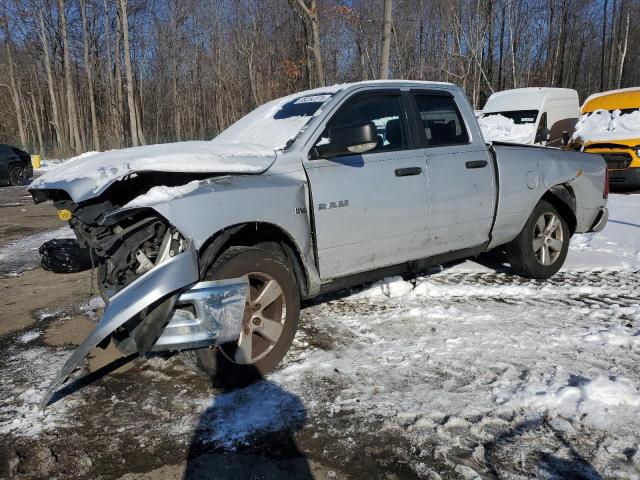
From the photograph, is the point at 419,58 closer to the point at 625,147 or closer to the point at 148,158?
the point at 625,147

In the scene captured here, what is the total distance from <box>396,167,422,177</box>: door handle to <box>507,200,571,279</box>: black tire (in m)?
1.76

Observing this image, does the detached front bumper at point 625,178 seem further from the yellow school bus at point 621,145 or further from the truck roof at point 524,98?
the truck roof at point 524,98

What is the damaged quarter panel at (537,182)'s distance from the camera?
490cm

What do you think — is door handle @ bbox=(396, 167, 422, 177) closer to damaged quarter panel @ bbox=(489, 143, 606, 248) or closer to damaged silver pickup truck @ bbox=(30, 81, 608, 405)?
damaged silver pickup truck @ bbox=(30, 81, 608, 405)

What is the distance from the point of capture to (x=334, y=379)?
338 centimetres

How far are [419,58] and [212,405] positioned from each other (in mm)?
38028

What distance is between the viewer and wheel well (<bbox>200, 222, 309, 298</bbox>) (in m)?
3.14

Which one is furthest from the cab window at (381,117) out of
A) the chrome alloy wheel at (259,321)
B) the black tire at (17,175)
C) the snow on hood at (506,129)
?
the black tire at (17,175)

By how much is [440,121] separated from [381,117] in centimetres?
67

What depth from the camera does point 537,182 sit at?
513cm

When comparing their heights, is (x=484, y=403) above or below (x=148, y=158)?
below

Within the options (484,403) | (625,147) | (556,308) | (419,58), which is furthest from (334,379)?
(419,58)

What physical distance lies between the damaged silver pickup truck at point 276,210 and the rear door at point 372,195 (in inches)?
0.5

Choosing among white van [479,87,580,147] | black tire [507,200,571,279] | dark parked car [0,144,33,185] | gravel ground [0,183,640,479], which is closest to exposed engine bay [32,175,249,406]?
gravel ground [0,183,640,479]
